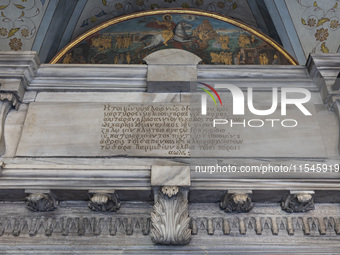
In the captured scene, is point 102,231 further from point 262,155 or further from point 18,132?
point 262,155

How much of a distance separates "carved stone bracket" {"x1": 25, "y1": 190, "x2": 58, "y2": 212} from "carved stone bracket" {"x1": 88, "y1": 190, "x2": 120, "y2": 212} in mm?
334

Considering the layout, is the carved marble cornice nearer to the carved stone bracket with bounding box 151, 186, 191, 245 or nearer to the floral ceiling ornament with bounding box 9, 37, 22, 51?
the carved stone bracket with bounding box 151, 186, 191, 245

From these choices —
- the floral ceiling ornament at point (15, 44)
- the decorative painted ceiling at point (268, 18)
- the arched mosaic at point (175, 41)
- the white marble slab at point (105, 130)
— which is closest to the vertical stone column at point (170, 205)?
the white marble slab at point (105, 130)

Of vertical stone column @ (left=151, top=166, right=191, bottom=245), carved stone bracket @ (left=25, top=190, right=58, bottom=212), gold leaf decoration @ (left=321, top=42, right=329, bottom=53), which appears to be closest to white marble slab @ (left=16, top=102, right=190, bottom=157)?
vertical stone column @ (left=151, top=166, right=191, bottom=245)

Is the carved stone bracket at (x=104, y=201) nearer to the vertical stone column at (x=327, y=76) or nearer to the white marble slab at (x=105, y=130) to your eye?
the white marble slab at (x=105, y=130)

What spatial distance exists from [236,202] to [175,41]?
373cm

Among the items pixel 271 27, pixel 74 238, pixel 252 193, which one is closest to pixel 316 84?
pixel 252 193

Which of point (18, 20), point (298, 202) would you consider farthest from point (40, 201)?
point (18, 20)

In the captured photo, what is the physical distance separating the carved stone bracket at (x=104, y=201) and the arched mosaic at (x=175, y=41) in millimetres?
3078

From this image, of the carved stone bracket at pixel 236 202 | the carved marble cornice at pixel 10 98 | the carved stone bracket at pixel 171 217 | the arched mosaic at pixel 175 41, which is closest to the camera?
the carved stone bracket at pixel 171 217

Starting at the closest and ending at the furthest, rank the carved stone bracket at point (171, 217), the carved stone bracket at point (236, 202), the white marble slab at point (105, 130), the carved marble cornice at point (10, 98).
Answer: the carved stone bracket at point (171, 217), the carved stone bracket at point (236, 202), the white marble slab at point (105, 130), the carved marble cornice at point (10, 98)

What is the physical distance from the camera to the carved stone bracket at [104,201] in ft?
12.5

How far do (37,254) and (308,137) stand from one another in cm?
268

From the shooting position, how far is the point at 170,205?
A: 3.80 meters
